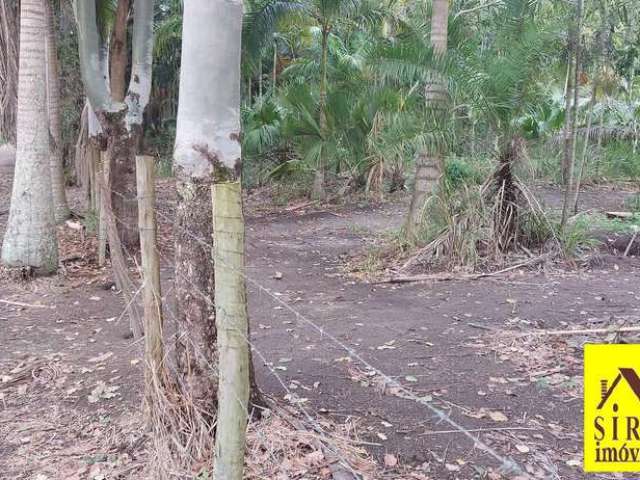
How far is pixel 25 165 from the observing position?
7320 mm

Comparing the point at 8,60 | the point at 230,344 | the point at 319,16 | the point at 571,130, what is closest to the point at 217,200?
the point at 230,344

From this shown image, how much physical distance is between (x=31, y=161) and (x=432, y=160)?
5.06 m

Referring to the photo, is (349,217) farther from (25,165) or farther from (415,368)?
(415,368)

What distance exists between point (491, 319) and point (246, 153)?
10.6 metres

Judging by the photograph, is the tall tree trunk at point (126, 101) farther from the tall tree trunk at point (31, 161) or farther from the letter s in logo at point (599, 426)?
the letter s in logo at point (599, 426)

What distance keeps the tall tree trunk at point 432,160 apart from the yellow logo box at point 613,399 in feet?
20.3

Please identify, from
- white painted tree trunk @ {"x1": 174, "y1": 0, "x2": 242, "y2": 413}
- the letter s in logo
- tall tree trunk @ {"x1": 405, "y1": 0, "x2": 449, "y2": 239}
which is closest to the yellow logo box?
the letter s in logo

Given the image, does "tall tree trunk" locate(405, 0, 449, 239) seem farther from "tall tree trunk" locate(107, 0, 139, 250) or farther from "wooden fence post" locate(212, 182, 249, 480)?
"wooden fence post" locate(212, 182, 249, 480)

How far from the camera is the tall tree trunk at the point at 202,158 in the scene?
3.12 metres

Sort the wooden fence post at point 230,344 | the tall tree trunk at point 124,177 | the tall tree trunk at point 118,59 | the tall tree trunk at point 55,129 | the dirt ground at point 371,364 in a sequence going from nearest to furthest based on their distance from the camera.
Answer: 1. the wooden fence post at point 230,344
2. the dirt ground at point 371,364
3. the tall tree trunk at point 124,177
4. the tall tree trunk at point 118,59
5. the tall tree trunk at point 55,129

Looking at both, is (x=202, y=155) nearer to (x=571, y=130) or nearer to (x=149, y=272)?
(x=149, y=272)

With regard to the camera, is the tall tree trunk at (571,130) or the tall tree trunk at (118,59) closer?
the tall tree trunk at (571,130)

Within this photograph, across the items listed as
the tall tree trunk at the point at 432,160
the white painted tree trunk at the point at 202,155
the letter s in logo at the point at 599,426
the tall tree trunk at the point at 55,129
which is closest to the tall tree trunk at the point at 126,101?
the tall tree trunk at the point at 55,129

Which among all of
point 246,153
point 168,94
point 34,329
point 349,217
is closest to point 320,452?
point 34,329
